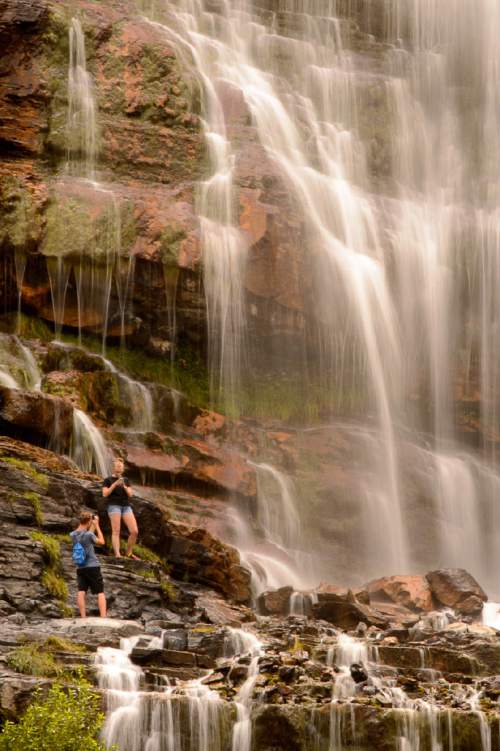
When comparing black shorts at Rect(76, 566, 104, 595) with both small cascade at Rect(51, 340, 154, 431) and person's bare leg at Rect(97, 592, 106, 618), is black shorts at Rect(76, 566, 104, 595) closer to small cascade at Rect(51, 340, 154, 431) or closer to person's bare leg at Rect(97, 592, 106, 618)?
person's bare leg at Rect(97, 592, 106, 618)

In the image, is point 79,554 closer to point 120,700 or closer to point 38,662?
point 38,662

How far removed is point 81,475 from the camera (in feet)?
70.6

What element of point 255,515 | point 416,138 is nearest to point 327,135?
point 416,138

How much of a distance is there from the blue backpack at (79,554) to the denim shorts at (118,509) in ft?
7.68

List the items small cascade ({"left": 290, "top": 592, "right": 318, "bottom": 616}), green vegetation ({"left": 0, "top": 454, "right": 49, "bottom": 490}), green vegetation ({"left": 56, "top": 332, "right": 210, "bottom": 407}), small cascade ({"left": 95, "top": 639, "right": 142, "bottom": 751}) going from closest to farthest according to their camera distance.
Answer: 1. small cascade ({"left": 95, "top": 639, "right": 142, "bottom": 751})
2. green vegetation ({"left": 0, "top": 454, "right": 49, "bottom": 490})
3. small cascade ({"left": 290, "top": 592, "right": 318, "bottom": 616})
4. green vegetation ({"left": 56, "top": 332, "right": 210, "bottom": 407})

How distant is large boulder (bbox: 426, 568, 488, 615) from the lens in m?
25.0

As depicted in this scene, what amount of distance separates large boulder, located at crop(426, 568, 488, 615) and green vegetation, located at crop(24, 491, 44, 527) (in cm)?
1095

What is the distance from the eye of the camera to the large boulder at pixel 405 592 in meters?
25.2

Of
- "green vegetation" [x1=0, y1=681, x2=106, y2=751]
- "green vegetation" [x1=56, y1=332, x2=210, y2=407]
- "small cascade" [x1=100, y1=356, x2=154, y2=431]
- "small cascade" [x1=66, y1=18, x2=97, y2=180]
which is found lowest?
"green vegetation" [x1=0, y1=681, x2=106, y2=751]

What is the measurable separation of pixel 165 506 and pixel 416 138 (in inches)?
933

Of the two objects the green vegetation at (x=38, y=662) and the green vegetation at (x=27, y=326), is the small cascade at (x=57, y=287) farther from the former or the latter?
the green vegetation at (x=38, y=662)

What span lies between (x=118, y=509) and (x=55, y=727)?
728 cm

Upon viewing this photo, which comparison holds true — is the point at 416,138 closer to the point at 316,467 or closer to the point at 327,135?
the point at 327,135

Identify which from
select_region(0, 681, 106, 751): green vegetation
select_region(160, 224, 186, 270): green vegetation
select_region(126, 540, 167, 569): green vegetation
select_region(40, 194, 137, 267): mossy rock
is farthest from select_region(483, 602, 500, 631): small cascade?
select_region(40, 194, 137, 267): mossy rock
